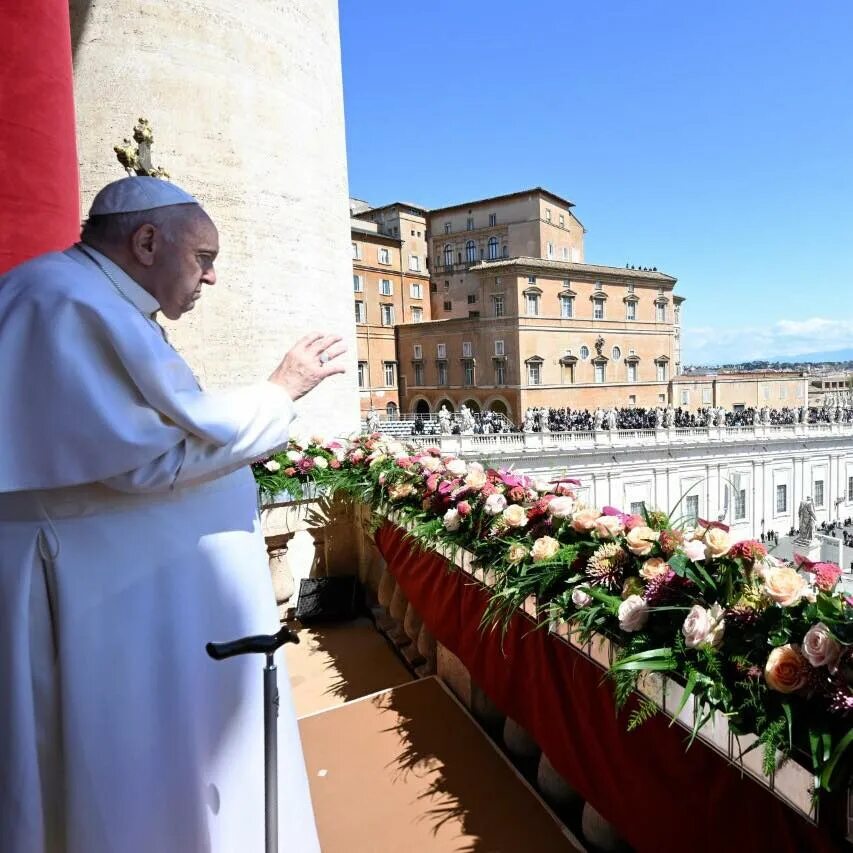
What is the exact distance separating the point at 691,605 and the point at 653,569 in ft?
0.55

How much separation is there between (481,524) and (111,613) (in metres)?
2.05

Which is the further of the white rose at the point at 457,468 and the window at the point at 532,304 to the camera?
the window at the point at 532,304

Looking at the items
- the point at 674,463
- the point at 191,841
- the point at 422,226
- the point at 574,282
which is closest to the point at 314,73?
the point at 191,841

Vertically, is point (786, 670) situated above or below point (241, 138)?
below

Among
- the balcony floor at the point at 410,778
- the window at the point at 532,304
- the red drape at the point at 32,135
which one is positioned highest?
the window at the point at 532,304

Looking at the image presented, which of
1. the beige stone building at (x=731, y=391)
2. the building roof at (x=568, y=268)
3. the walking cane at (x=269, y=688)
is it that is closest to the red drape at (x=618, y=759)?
the walking cane at (x=269, y=688)

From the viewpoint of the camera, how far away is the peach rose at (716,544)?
1.95 metres

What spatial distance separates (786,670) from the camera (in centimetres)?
155

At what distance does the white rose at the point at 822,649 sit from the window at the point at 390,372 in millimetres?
42146

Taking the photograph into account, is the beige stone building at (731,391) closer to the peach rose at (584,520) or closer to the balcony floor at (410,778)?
the balcony floor at (410,778)

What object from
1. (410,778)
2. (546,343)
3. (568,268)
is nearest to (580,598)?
(410,778)

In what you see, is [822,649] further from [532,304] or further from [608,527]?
[532,304]

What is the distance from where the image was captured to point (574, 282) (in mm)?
41156

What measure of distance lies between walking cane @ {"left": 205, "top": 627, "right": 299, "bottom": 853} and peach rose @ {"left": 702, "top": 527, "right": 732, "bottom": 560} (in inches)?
54.0
